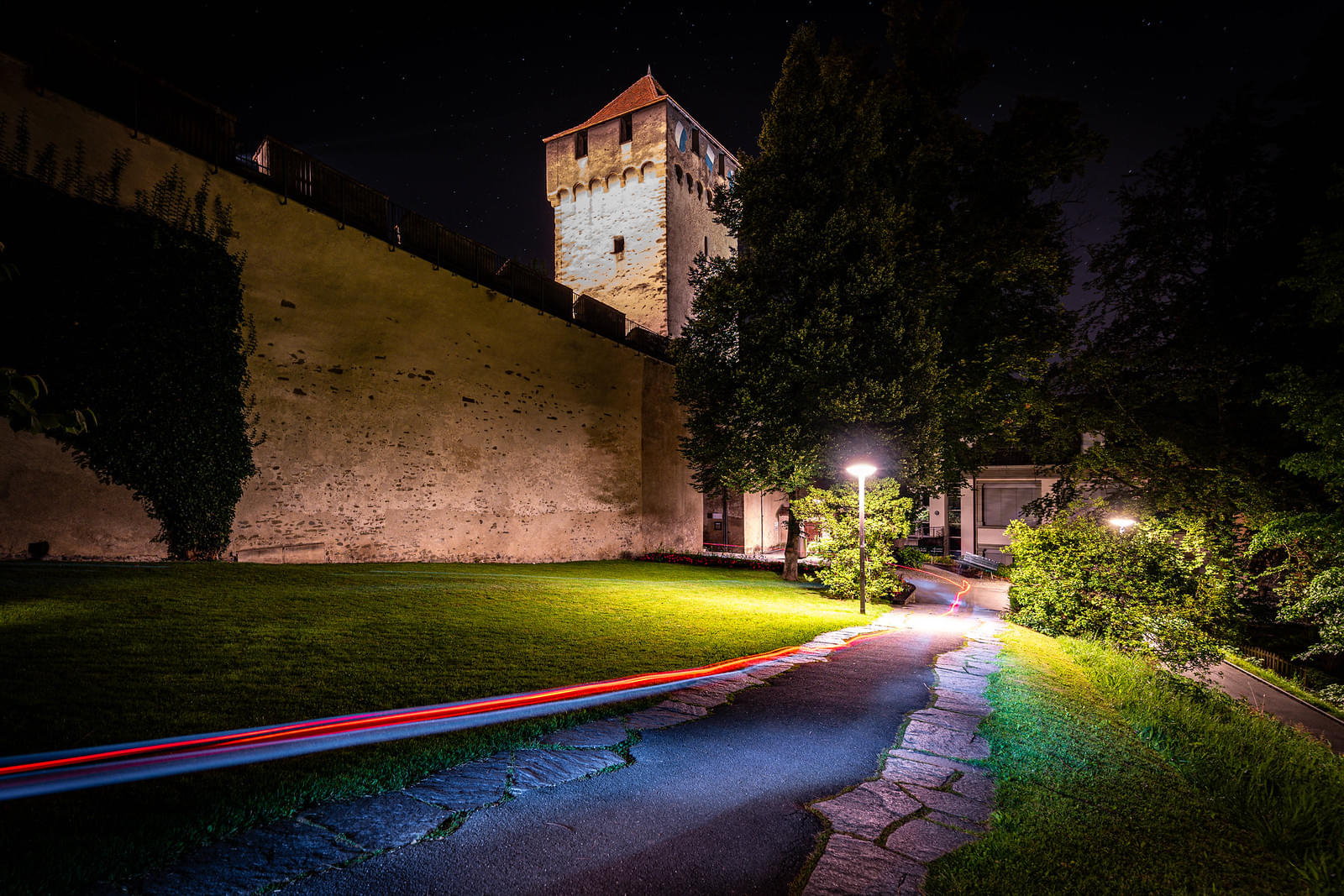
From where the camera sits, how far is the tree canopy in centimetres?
1414

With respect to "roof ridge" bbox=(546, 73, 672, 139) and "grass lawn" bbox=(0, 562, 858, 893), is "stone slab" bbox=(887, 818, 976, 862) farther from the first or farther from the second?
"roof ridge" bbox=(546, 73, 672, 139)

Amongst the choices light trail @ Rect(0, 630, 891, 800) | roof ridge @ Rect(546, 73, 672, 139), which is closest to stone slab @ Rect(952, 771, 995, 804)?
light trail @ Rect(0, 630, 891, 800)

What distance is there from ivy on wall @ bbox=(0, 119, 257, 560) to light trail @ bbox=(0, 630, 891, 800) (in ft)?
31.1

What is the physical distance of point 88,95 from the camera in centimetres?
1005

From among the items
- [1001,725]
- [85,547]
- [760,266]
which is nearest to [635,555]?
[760,266]

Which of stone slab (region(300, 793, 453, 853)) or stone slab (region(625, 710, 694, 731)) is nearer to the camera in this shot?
stone slab (region(300, 793, 453, 853))

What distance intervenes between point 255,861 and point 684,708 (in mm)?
2631

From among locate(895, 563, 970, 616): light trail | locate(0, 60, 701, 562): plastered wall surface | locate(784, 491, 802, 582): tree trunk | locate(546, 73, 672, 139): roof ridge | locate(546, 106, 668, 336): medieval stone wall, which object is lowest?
locate(895, 563, 970, 616): light trail

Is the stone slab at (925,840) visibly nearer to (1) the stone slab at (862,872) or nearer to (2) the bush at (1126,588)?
(1) the stone slab at (862,872)

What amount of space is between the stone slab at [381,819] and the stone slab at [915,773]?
7.55 ft

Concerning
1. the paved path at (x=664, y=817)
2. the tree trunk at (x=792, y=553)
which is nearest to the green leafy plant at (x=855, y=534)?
the tree trunk at (x=792, y=553)

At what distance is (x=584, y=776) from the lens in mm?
3006

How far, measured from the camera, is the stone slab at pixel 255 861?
1.98 metres

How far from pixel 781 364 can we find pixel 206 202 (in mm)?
12513
